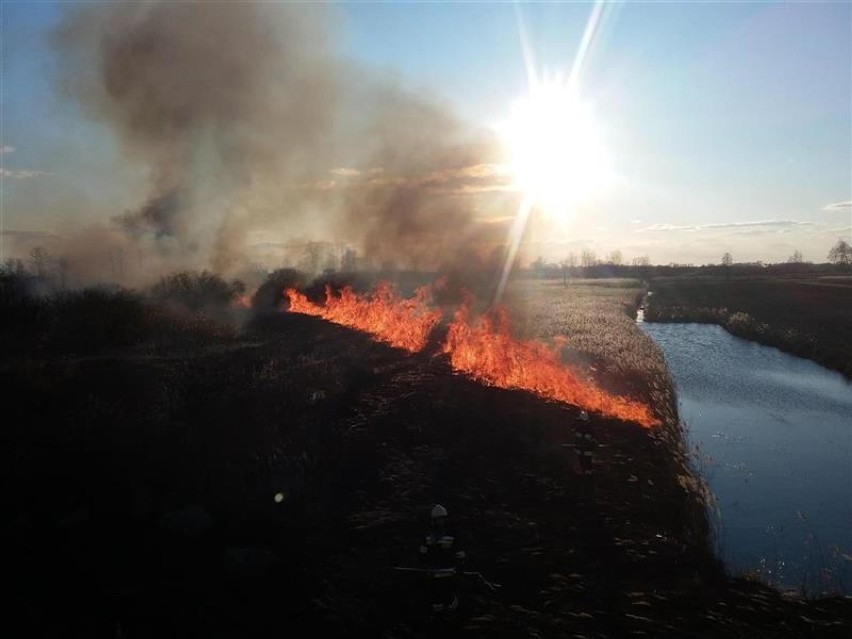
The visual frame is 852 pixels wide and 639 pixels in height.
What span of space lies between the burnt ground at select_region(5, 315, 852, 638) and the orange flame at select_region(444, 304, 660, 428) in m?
1.43

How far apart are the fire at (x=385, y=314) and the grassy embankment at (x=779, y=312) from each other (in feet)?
84.0

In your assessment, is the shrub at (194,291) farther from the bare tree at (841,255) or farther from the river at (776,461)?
the bare tree at (841,255)

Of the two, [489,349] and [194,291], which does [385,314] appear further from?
[194,291]

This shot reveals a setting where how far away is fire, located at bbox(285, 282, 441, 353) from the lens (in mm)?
31281

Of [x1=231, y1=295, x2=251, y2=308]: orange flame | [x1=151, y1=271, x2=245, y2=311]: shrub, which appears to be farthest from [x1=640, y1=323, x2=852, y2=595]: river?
[x1=231, y1=295, x2=251, y2=308]: orange flame

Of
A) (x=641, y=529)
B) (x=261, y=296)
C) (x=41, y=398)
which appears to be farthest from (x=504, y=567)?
(x=261, y=296)

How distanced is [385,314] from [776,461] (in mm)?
21111

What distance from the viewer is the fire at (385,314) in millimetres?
31281

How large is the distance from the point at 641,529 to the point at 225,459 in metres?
9.33

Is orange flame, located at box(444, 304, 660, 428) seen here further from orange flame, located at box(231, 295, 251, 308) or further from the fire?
orange flame, located at box(231, 295, 251, 308)

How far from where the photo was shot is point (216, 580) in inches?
418

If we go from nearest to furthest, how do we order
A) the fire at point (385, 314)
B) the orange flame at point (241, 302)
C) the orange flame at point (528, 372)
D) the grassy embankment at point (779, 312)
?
1. the orange flame at point (528, 372)
2. the fire at point (385, 314)
3. the grassy embankment at point (779, 312)
4. the orange flame at point (241, 302)

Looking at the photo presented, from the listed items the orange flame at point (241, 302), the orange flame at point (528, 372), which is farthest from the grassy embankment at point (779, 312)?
the orange flame at point (241, 302)

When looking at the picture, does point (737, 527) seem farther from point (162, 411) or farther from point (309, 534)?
point (162, 411)
